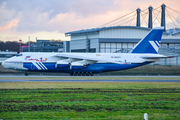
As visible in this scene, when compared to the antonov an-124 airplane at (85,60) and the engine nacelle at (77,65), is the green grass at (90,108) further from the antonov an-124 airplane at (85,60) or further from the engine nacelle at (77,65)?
the antonov an-124 airplane at (85,60)

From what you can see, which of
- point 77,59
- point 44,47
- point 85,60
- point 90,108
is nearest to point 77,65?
point 77,59

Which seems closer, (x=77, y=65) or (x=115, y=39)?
(x=77, y=65)

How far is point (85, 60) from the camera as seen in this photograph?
38.4 meters

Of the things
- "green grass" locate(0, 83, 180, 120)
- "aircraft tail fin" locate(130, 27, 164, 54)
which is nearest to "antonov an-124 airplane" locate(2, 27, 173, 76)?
"aircraft tail fin" locate(130, 27, 164, 54)

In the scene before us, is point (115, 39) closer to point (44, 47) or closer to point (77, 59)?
point (77, 59)

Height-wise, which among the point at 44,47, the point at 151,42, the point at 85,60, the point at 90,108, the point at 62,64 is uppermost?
the point at 44,47

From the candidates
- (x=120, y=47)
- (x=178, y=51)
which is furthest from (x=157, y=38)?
(x=120, y=47)

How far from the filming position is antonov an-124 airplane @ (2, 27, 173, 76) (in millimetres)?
37594

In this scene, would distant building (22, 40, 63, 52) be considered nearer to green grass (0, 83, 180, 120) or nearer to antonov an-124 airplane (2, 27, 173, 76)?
antonov an-124 airplane (2, 27, 173, 76)

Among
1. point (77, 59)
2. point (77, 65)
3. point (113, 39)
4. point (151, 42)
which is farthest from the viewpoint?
point (113, 39)

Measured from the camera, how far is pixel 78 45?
66.6 m

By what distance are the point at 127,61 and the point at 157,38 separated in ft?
20.7

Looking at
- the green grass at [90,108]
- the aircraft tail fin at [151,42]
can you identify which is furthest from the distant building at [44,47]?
the green grass at [90,108]

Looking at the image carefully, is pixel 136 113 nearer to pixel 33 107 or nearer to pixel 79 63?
pixel 33 107
